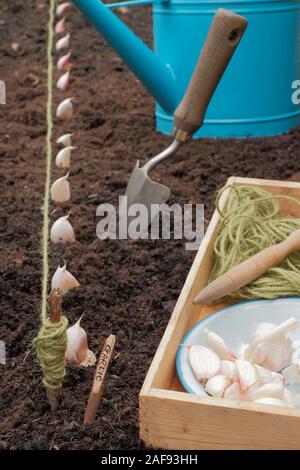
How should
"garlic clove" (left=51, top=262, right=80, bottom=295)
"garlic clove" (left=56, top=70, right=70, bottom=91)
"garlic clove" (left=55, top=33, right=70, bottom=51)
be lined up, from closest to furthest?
1. "garlic clove" (left=51, top=262, right=80, bottom=295)
2. "garlic clove" (left=56, top=70, right=70, bottom=91)
3. "garlic clove" (left=55, top=33, right=70, bottom=51)

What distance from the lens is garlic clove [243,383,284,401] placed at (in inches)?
35.5

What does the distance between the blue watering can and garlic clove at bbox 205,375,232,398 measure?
4.00ft

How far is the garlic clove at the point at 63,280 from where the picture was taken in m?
1.32

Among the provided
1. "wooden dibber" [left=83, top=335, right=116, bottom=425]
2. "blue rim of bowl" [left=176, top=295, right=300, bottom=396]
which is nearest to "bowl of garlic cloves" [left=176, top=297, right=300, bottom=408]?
"blue rim of bowl" [left=176, top=295, right=300, bottom=396]

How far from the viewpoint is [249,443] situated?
0.83 m

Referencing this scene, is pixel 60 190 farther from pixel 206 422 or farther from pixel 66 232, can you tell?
pixel 206 422

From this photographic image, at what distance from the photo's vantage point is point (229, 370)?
3.23 ft

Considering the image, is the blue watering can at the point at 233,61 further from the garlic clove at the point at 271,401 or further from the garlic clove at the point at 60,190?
the garlic clove at the point at 271,401

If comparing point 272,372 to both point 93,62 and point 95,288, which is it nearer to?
point 95,288

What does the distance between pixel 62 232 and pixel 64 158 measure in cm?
47

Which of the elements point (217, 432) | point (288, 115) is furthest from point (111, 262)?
point (288, 115)

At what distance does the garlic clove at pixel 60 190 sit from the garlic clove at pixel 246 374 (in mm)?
875

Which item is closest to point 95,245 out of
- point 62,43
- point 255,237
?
point 255,237

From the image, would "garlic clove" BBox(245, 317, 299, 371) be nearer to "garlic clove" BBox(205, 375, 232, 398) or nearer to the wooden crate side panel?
"garlic clove" BBox(205, 375, 232, 398)
